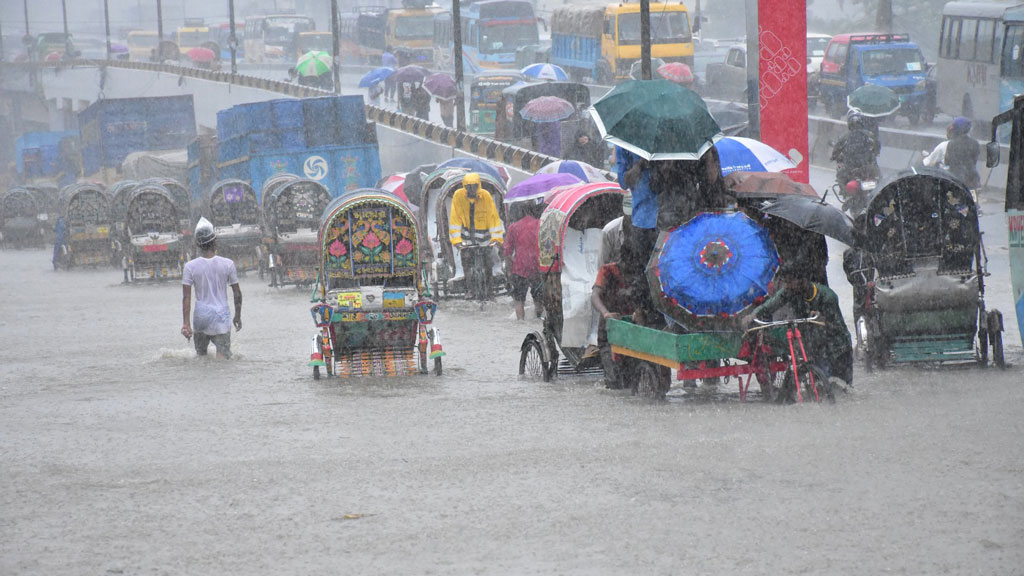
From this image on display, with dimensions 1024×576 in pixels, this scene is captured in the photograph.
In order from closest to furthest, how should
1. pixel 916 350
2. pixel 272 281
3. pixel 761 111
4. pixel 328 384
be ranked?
pixel 916 350
pixel 328 384
pixel 761 111
pixel 272 281

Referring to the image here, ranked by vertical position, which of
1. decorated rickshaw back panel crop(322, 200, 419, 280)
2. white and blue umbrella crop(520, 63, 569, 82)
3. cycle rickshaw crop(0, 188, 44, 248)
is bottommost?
cycle rickshaw crop(0, 188, 44, 248)

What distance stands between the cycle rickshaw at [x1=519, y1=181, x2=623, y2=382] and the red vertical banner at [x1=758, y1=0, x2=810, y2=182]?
288 cm

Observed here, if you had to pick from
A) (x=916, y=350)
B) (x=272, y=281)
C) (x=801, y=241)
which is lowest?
(x=272, y=281)

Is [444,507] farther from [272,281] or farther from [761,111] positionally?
[272,281]

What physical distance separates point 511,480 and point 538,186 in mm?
8226

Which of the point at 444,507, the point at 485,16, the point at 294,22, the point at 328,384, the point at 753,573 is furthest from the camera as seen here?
the point at 294,22

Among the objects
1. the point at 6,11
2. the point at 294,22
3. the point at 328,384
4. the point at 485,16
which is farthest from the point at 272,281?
the point at 6,11

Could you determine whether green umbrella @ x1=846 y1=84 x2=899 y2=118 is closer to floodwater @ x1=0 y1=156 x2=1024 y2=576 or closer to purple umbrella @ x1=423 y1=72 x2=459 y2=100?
purple umbrella @ x1=423 y1=72 x2=459 y2=100

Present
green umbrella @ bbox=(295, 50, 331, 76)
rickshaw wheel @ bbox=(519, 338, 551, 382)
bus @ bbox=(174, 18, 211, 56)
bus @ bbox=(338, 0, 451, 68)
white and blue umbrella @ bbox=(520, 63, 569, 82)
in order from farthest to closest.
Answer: bus @ bbox=(174, 18, 211, 56) < bus @ bbox=(338, 0, 451, 68) < green umbrella @ bbox=(295, 50, 331, 76) < white and blue umbrella @ bbox=(520, 63, 569, 82) < rickshaw wheel @ bbox=(519, 338, 551, 382)

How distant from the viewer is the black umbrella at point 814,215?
29.0ft

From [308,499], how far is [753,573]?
100 inches

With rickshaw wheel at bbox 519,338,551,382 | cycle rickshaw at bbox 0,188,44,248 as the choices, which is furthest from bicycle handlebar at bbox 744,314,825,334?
cycle rickshaw at bbox 0,188,44,248

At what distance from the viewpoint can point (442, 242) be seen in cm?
1867

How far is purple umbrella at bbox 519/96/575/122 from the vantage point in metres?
27.9
